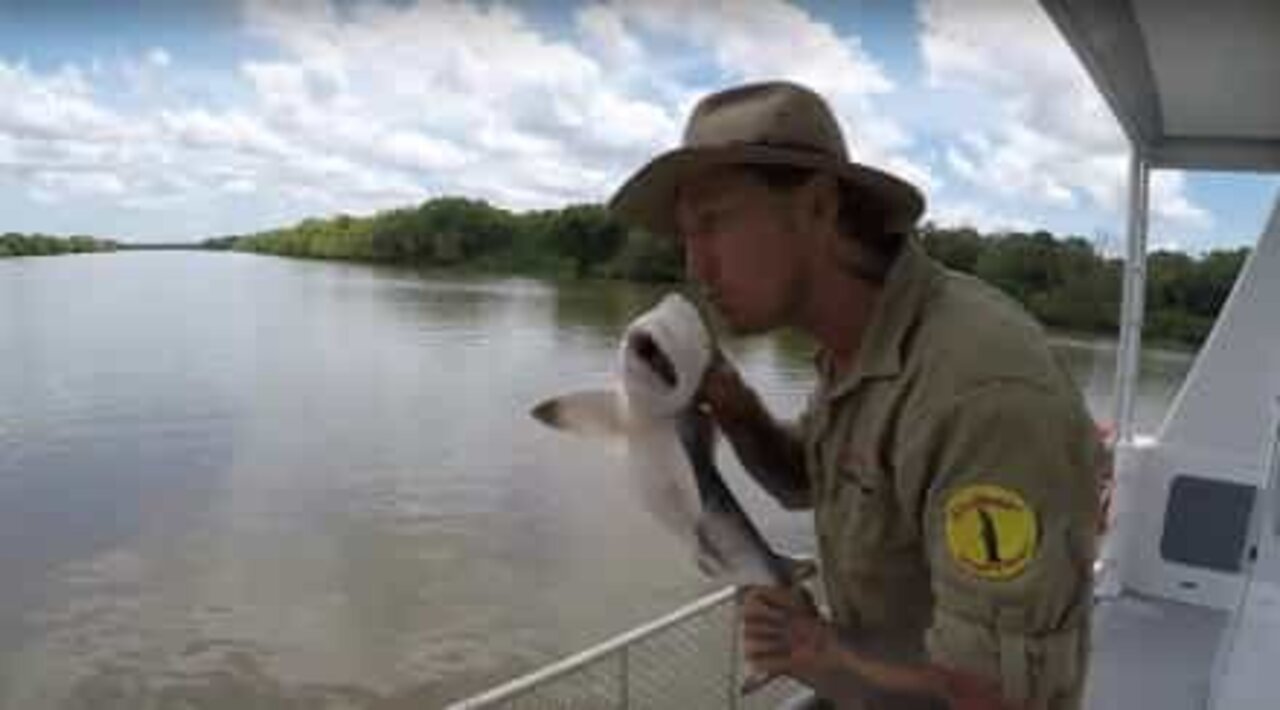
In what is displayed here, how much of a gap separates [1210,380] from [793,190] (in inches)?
141

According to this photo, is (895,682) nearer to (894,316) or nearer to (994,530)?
(994,530)

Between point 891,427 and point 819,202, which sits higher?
point 819,202

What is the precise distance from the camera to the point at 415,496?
20891mm

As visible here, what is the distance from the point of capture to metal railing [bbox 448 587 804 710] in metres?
2.63

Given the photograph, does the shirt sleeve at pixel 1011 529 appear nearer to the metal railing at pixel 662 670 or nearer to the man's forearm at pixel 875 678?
the man's forearm at pixel 875 678

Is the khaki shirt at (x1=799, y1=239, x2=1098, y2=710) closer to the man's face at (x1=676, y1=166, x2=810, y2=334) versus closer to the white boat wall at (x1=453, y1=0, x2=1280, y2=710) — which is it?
the man's face at (x1=676, y1=166, x2=810, y2=334)

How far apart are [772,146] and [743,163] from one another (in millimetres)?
28

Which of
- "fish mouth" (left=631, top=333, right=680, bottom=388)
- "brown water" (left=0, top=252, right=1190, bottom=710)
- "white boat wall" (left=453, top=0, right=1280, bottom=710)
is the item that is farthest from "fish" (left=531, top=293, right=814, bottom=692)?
"brown water" (left=0, top=252, right=1190, bottom=710)

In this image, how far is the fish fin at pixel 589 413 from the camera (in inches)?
36.1

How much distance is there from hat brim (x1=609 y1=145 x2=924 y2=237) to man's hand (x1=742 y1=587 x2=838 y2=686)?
0.32m

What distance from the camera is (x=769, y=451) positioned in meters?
1.11

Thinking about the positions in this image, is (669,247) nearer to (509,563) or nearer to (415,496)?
(509,563)

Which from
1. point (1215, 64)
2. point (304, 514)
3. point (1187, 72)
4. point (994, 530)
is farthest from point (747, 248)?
point (304, 514)

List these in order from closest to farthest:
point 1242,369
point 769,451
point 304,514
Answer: point 769,451
point 1242,369
point 304,514
